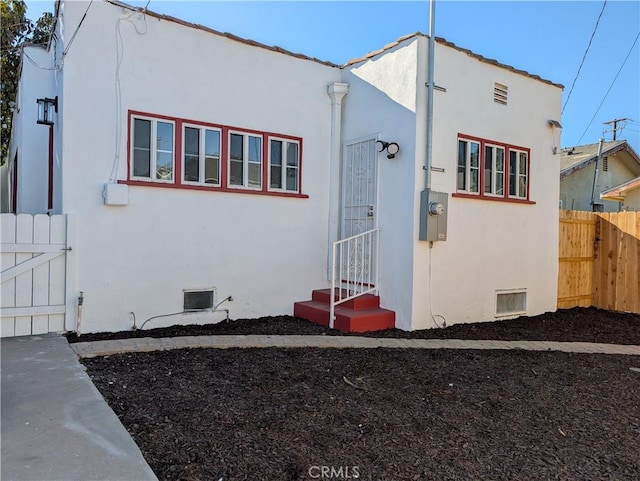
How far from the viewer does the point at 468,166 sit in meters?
7.04

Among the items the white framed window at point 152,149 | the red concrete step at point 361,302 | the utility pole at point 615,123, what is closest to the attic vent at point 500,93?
the red concrete step at point 361,302

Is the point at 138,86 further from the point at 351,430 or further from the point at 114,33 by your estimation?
the point at 351,430

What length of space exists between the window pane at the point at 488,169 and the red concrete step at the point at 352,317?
2.64m

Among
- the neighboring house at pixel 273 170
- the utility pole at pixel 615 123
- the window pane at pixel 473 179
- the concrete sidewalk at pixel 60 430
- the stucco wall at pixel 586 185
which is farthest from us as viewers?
the utility pole at pixel 615 123

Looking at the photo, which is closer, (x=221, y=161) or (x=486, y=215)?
(x=221, y=161)

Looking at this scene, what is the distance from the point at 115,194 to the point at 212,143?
4.95 ft

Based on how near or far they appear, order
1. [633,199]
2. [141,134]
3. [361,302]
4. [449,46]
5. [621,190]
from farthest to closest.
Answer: [633,199]
[621,190]
[449,46]
[361,302]
[141,134]

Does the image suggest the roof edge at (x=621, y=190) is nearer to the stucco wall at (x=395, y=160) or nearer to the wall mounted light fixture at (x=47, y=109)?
the stucco wall at (x=395, y=160)

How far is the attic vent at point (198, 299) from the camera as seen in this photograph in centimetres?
625

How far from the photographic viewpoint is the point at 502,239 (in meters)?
7.45

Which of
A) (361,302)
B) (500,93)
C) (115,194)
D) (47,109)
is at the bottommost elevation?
→ (361,302)

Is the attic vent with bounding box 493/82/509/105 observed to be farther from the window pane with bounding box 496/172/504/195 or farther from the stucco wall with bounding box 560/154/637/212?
the stucco wall with bounding box 560/154/637/212

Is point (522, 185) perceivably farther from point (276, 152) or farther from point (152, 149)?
point (152, 149)

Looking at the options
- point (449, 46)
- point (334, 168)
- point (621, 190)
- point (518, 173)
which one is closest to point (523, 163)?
point (518, 173)
